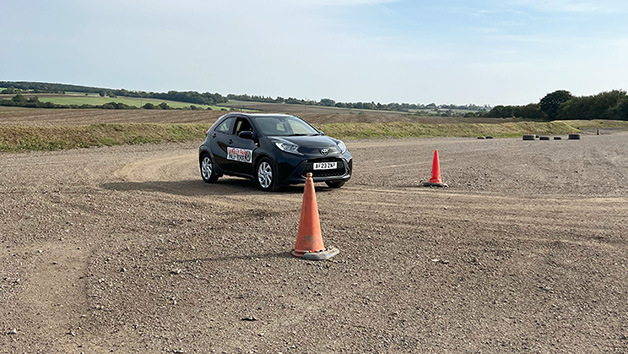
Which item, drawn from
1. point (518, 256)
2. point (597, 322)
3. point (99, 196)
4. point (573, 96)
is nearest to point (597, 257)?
point (518, 256)

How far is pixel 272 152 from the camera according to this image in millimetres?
12289

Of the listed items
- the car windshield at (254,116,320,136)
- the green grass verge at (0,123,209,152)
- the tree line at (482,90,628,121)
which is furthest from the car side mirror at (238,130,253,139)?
the tree line at (482,90,628,121)

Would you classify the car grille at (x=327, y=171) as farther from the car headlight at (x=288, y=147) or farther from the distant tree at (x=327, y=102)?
the distant tree at (x=327, y=102)

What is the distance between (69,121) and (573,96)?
84363 mm

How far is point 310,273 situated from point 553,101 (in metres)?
103

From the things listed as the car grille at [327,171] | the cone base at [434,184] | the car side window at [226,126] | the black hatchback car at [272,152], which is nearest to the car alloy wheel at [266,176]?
the black hatchback car at [272,152]

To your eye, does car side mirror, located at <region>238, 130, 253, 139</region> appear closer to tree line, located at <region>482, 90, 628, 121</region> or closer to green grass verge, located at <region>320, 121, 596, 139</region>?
green grass verge, located at <region>320, 121, 596, 139</region>

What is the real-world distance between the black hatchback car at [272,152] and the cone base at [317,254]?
193 inches

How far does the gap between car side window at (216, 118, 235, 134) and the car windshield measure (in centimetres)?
74

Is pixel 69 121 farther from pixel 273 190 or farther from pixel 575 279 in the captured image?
pixel 575 279

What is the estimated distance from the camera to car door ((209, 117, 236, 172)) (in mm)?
13656

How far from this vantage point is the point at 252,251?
729 centimetres

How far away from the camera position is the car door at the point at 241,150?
511 inches

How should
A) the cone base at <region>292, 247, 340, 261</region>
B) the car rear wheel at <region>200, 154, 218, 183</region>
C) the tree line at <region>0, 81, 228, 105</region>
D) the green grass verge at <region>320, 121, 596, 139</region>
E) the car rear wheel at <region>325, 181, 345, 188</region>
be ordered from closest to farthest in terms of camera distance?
1. the cone base at <region>292, 247, 340, 261</region>
2. the car rear wheel at <region>325, 181, 345, 188</region>
3. the car rear wheel at <region>200, 154, 218, 183</region>
4. the green grass verge at <region>320, 121, 596, 139</region>
5. the tree line at <region>0, 81, 228, 105</region>
